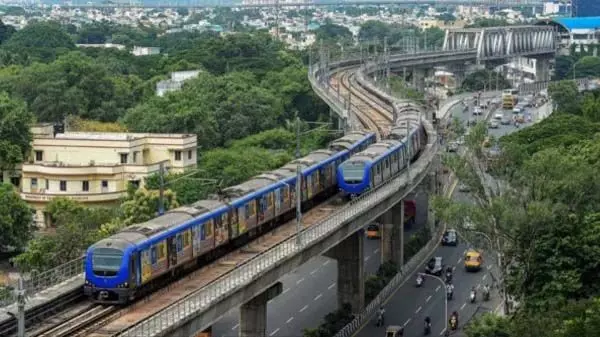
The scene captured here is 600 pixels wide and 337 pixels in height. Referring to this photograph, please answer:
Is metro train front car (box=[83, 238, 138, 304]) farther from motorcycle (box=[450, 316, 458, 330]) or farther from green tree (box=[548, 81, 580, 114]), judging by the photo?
green tree (box=[548, 81, 580, 114])

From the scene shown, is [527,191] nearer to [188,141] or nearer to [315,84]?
[188,141]

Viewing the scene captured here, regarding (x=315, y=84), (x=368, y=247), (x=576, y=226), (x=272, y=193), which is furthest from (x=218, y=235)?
(x=315, y=84)

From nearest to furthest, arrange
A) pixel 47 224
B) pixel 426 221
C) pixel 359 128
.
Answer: pixel 47 224
pixel 426 221
pixel 359 128

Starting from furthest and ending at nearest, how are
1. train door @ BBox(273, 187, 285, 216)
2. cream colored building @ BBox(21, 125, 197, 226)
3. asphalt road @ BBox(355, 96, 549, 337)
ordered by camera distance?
cream colored building @ BBox(21, 125, 197, 226), asphalt road @ BBox(355, 96, 549, 337), train door @ BBox(273, 187, 285, 216)

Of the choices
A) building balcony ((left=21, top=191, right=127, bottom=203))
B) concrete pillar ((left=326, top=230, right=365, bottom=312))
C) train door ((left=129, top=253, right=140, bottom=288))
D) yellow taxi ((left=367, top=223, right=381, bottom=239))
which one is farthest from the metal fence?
yellow taxi ((left=367, top=223, right=381, bottom=239))

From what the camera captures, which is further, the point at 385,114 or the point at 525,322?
the point at 385,114

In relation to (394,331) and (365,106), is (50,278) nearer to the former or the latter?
(394,331)

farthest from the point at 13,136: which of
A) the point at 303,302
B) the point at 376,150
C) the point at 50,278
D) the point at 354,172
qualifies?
the point at 50,278
